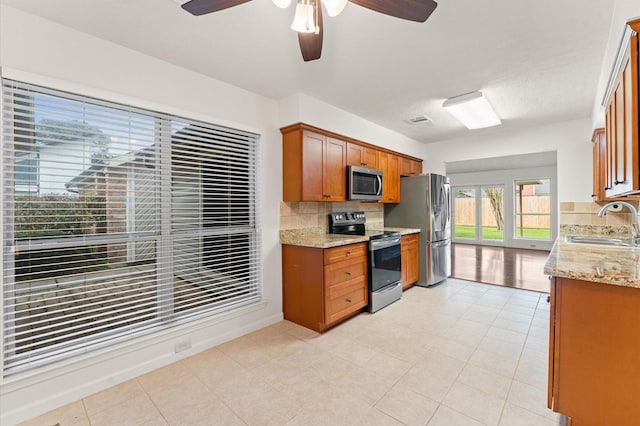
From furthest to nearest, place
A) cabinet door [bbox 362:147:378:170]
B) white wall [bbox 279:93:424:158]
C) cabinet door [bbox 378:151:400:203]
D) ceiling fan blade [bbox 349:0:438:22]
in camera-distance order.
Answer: cabinet door [bbox 378:151:400:203], cabinet door [bbox 362:147:378:170], white wall [bbox 279:93:424:158], ceiling fan blade [bbox 349:0:438:22]

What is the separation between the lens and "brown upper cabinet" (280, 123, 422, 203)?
3.09 m

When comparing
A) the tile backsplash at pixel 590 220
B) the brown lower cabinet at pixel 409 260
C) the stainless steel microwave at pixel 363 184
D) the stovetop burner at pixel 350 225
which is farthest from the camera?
the brown lower cabinet at pixel 409 260

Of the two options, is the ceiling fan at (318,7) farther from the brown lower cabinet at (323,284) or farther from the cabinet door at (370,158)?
the cabinet door at (370,158)

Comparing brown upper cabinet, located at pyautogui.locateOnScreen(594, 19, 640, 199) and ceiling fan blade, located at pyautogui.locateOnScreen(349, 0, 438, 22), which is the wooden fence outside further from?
ceiling fan blade, located at pyautogui.locateOnScreen(349, 0, 438, 22)

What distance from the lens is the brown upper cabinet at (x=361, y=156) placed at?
3.71 metres

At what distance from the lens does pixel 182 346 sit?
243cm

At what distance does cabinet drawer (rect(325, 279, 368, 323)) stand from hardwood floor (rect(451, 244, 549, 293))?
2.59 metres

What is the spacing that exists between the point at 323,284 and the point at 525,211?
8.40 m

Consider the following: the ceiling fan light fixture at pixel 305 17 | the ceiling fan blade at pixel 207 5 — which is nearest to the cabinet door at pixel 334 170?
the ceiling fan light fixture at pixel 305 17

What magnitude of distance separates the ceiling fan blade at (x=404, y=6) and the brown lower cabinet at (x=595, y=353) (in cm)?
156

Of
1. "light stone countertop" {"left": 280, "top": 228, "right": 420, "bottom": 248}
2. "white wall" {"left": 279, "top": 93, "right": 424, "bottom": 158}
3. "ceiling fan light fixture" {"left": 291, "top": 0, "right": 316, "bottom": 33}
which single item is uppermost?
"white wall" {"left": 279, "top": 93, "right": 424, "bottom": 158}

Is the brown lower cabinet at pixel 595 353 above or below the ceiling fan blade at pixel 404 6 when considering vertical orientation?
below

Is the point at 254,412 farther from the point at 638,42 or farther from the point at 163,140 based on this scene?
the point at 638,42

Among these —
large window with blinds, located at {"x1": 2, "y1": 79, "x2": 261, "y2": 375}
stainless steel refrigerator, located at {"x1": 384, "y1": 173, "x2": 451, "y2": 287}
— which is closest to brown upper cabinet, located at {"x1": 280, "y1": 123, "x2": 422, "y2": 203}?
large window with blinds, located at {"x1": 2, "y1": 79, "x2": 261, "y2": 375}
